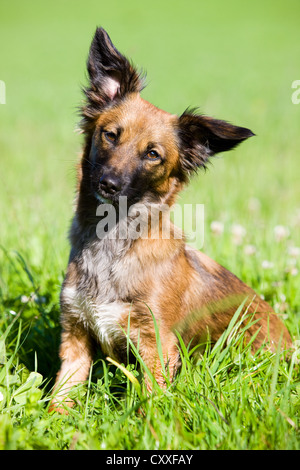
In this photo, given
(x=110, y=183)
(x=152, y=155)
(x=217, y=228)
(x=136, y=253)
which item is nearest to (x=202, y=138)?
(x=152, y=155)

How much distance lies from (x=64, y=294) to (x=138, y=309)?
1.50 ft

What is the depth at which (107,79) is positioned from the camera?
117 inches

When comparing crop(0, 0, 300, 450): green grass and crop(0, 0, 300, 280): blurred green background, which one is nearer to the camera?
crop(0, 0, 300, 450): green grass

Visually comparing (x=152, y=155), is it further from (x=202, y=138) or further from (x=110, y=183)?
(x=110, y=183)

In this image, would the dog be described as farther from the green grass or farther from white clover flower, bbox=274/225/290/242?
white clover flower, bbox=274/225/290/242

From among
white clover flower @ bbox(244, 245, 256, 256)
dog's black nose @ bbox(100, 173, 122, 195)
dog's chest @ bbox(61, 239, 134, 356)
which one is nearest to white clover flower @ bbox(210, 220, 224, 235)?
white clover flower @ bbox(244, 245, 256, 256)

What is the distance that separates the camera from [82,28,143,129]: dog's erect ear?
112 inches

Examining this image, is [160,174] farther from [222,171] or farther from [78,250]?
[222,171]

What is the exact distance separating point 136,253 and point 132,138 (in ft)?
2.23

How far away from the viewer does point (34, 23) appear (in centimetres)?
2798

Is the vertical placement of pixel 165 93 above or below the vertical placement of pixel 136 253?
above

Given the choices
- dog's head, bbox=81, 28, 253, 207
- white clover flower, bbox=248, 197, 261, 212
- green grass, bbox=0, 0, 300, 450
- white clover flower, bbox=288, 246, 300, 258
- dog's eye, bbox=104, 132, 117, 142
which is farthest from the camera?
white clover flower, bbox=248, 197, 261, 212

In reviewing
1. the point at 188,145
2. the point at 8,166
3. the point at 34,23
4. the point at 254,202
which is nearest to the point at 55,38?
the point at 34,23

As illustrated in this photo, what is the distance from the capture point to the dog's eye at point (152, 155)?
9.14 ft
